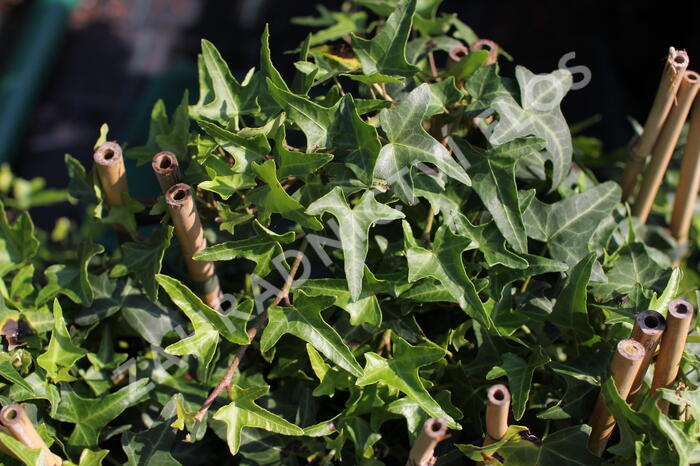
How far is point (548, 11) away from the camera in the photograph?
86.9 inches

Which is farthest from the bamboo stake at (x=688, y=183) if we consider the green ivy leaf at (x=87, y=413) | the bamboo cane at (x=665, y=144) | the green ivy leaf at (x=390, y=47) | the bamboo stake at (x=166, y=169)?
the green ivy leaf at (x=87, y=413)

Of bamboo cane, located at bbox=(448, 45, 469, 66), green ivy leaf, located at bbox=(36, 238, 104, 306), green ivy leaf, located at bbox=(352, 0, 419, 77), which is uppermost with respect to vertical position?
green ivy leaf, located at bbox=(352, 0, 419, 77)

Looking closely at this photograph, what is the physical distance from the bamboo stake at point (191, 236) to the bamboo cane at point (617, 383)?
0.40 m

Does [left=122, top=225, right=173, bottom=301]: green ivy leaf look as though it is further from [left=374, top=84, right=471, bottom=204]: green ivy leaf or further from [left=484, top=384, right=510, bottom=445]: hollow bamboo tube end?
[left=484, top=384, right=510, bottom=445]: hollow bamboo tube end

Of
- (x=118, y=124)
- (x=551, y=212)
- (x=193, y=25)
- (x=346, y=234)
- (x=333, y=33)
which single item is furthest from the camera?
(x=193, y=25)

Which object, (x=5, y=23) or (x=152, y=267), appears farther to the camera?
(x=5, y=23)

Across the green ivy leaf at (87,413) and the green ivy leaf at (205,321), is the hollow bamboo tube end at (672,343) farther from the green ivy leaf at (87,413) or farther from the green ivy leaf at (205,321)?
the green ivy leaf at (87,413)

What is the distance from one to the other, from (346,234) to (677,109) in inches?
17.0

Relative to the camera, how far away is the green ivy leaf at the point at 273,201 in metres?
0.68

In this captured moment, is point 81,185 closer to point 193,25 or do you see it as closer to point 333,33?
point 333,33

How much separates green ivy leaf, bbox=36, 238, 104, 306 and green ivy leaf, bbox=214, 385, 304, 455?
200mm

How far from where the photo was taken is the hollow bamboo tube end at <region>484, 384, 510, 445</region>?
24.8 inches

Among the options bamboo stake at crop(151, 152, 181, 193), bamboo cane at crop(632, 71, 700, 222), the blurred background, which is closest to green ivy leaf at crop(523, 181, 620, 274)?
bamboo cane at crop(632, 71, 700, 222)

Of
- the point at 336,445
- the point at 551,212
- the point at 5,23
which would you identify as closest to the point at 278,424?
the point at 336,445
